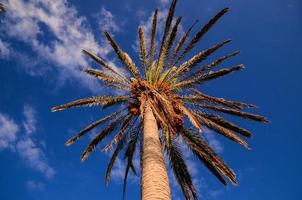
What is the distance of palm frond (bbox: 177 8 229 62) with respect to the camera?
11.9m

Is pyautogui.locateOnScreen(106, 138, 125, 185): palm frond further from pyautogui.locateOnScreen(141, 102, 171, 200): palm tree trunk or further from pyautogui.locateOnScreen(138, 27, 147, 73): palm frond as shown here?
pyautogui.locateOnScreen(141, 102, 171, 200): palm tree trunk

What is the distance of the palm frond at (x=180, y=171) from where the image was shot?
38.3ft

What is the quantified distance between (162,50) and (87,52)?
3403 mm

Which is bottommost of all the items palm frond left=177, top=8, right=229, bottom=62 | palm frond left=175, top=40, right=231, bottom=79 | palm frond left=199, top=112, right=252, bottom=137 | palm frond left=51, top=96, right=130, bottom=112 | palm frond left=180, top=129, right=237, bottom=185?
palm frond left=180, top=129, right=237, bottom=185

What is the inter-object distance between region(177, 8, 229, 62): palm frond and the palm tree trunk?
16.6 ft

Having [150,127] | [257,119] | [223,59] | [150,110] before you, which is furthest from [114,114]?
[257,119]

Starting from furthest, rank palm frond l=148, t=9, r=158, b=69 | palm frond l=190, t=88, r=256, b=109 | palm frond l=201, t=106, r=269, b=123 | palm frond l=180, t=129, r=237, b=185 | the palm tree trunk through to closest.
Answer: palm frond l=148, t=9, r=158, b=69
palm frond l=201, t=106, r=269, b=123
palm frond l=190, t=88, r=256, b=109
palm frond l=180, t=129, r=237, b=185
the palm tree trunk

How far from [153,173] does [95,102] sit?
538 centimetres

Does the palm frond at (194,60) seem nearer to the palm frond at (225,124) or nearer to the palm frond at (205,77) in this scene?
the palm frond at (205,77)

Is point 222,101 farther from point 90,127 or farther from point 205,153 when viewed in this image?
point 90,127

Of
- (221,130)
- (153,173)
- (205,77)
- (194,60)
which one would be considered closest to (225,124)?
(221,130)

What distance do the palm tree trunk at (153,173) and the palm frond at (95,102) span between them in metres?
3.41

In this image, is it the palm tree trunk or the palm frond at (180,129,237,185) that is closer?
the palm tree trunk

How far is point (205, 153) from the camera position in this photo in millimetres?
11305
